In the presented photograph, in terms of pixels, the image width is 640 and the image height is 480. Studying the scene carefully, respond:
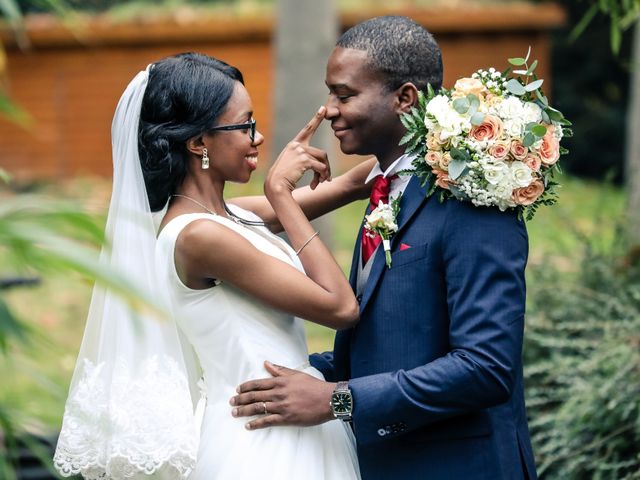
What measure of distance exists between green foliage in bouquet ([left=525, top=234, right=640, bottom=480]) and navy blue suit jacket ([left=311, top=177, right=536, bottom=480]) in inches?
60.3

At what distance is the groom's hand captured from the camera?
3.14 m

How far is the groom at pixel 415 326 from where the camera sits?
2969 mm

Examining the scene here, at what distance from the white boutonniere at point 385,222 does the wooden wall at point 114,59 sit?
42.0 feet

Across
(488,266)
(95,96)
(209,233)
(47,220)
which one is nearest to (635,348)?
(488,266)

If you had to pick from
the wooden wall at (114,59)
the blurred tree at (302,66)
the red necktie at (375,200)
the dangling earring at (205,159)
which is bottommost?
the wooden wall at (114,59)

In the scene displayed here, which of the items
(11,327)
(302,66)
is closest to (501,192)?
(11,327)

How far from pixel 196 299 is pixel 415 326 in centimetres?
70

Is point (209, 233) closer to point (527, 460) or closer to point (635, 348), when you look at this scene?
point (527, 460)

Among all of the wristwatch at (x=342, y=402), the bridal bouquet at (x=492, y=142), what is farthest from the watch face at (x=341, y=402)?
the bridal bouquet at (x=492, y=142)

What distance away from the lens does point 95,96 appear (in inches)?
657

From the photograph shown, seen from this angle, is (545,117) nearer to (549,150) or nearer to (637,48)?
(549,150)

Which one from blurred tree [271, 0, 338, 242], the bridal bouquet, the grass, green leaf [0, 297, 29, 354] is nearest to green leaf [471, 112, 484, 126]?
the bridal bouquet

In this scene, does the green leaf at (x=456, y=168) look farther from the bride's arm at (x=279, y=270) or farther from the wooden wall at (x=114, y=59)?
the wooden wall at (x=114, y=59)

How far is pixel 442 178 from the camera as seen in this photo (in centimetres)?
305
